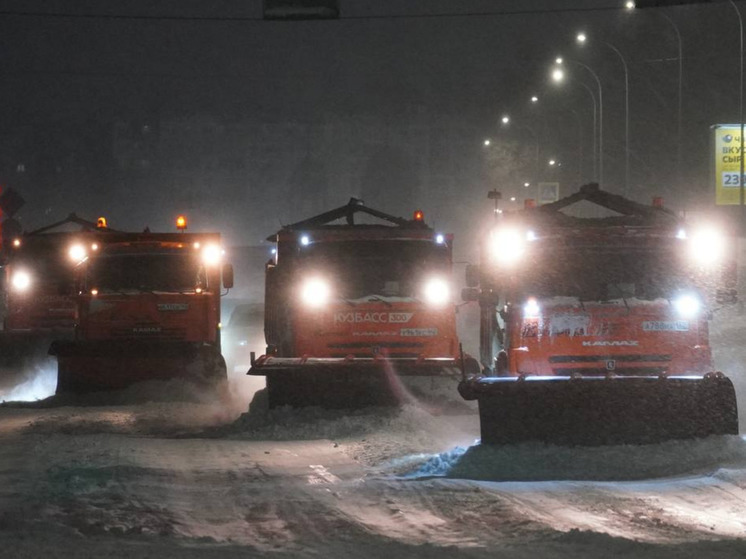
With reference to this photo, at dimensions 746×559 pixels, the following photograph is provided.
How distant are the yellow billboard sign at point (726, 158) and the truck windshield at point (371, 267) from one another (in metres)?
31.1

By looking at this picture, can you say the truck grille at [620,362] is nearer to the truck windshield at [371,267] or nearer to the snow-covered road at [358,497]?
the snow-covered road at [358,497]

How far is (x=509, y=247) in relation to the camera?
13.5 metres

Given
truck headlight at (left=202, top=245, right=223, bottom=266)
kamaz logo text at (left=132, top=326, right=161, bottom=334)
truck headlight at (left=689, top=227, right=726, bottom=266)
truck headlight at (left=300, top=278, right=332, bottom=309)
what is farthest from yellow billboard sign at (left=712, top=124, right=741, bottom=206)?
truck headlight at (left=689, top=227, right=726, bottom=266)

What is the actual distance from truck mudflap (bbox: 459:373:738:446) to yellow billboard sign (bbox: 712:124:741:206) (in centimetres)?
3510

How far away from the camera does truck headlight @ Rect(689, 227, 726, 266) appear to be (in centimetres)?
1323

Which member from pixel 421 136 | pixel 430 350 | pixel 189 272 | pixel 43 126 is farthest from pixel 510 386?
pixel 421 136

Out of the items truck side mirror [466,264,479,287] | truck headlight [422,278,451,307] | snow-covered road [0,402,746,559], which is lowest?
snow-covered road [0,402,746,559]

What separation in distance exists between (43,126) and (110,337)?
176 feet

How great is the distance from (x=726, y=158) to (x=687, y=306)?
1361 inches

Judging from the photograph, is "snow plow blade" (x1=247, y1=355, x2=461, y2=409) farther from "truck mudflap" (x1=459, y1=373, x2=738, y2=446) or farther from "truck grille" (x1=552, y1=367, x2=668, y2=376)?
"truck mudflap" (x1=459, y1=373, x2=738, y2=446)

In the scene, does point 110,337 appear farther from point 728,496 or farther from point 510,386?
point 728,496

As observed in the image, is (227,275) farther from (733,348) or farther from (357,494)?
(733,348)

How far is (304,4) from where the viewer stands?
1691cm

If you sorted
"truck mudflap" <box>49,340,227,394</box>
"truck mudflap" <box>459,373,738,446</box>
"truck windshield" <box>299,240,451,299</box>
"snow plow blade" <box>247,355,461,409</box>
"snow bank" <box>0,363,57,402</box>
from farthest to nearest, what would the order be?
"snow bank" <box>0,363,57,402</box> < "truck mudflap" <box>49,340,227,394</box> < "truck windshield" <box>299,240,451,299</box> < "snow plow blade" <box>247,355,461,409</box> < "truck mudflap" <box>459,373,738,446</box>
